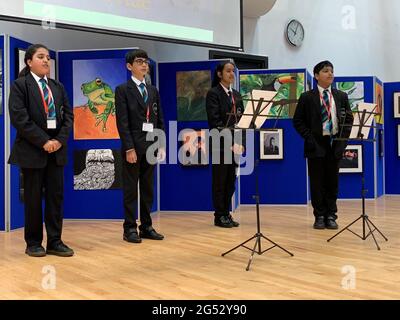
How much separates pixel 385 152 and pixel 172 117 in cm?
463

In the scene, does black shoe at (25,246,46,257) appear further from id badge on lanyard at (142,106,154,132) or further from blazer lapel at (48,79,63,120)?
id badge on lanyard at (142,106,154,132)

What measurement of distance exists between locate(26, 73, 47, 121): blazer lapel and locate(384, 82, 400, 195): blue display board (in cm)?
730

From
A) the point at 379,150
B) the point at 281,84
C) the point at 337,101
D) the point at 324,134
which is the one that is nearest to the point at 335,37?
the point at 379,150

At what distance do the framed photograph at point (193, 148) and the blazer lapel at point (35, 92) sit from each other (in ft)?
10.6

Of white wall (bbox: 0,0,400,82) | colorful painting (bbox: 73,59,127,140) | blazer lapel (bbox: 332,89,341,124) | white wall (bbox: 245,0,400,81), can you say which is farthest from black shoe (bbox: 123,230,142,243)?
white wall (bbox: 245,0,400,81)

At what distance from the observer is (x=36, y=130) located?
4352 millimetres

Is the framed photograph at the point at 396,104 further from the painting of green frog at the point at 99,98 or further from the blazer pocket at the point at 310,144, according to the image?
the painting of green frog at the point at 99,98

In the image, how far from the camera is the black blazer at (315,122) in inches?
225

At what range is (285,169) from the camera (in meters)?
8.27

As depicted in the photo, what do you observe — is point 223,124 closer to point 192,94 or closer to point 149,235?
point 149,235

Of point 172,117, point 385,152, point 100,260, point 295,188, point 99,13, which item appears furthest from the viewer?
point 385,152

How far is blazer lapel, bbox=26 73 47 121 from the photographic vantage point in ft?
14.6
